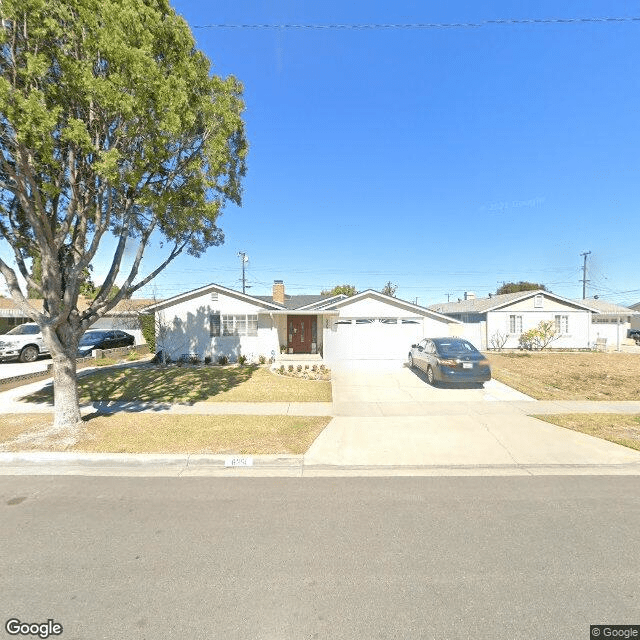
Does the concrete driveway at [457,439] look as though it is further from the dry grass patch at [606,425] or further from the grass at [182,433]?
the grass at [182,433]

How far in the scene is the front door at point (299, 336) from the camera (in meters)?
18.3

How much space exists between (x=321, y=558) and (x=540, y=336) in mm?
24006

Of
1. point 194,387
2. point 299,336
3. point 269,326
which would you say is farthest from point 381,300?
point 194,387

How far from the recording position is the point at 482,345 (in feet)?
76.3

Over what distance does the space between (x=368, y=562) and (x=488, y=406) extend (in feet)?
22.7

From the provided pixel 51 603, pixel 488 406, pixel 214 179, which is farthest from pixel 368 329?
pixel 51 603

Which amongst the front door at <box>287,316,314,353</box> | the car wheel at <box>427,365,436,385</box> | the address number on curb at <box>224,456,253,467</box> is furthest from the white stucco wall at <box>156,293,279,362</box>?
the address number on curb at <box>224,456,253,467</box>

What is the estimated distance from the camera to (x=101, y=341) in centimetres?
1977

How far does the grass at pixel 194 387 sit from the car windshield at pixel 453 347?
4238mm

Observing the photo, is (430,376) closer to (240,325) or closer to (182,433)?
(182,433)

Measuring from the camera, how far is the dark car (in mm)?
18531

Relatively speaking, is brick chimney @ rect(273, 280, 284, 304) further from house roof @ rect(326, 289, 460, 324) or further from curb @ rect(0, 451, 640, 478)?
curb @ rect(0, 451, 640, 478)

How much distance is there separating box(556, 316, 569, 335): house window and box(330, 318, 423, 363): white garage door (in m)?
13.2

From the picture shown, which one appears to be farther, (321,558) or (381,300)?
(381,300)
